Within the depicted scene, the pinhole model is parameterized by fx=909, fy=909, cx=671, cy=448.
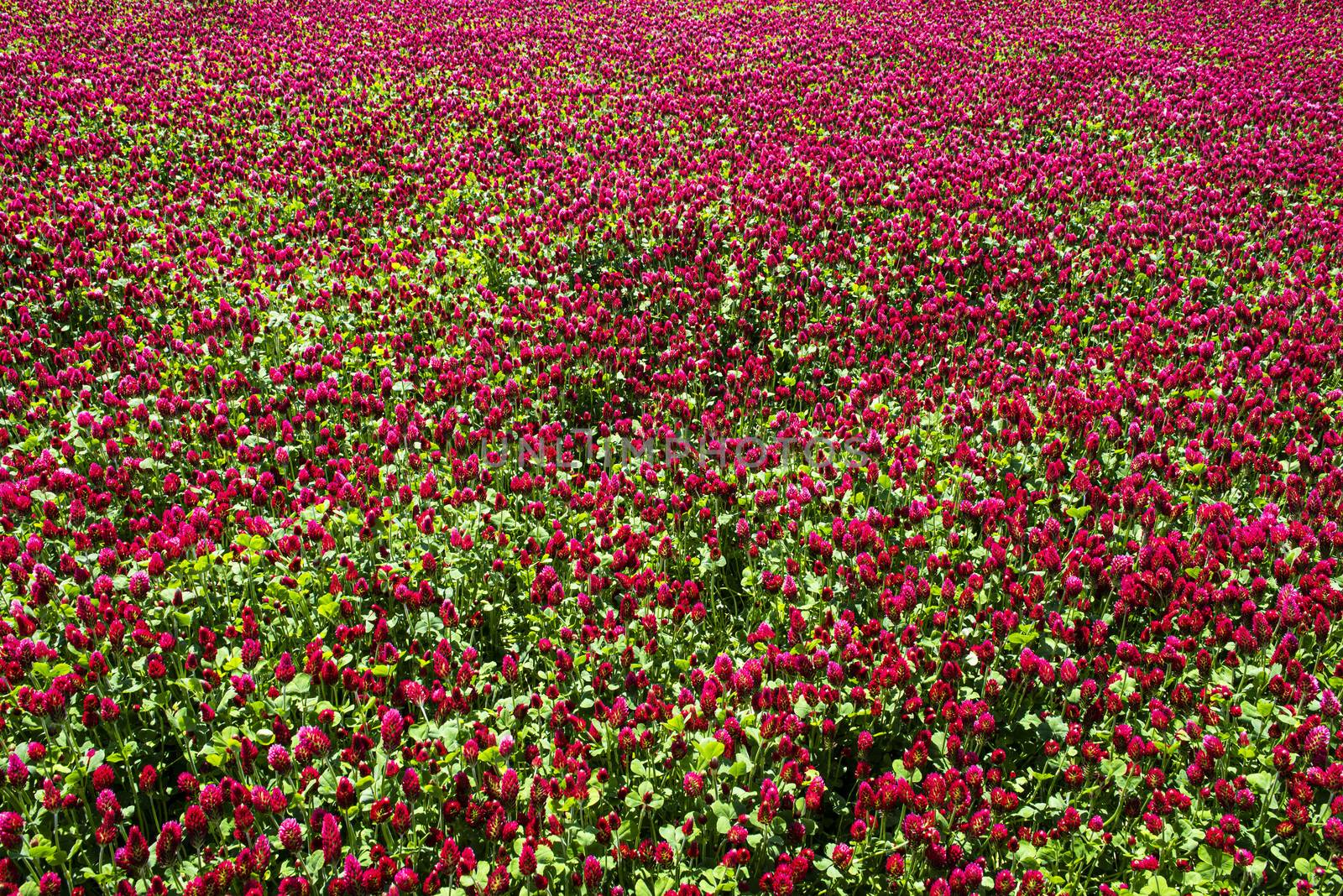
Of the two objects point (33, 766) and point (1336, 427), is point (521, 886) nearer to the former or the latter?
point (33, 766)

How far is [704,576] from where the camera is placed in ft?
17.0

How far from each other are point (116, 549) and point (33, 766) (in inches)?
46.7

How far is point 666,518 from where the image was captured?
544 centimetres

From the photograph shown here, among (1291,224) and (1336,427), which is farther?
(1291,224)

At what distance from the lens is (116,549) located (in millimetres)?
4465

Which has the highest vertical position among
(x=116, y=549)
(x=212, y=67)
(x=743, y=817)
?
(x=212, y=67)

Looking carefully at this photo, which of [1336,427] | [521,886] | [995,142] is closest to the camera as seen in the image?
[521,886]

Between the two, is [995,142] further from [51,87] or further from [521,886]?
[51,87]

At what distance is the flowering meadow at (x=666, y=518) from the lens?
341 cm

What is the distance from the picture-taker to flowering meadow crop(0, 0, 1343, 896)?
3.41m

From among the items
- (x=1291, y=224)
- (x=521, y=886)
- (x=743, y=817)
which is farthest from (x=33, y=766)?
(x=1291, y=224)

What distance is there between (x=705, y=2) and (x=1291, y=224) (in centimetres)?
1720

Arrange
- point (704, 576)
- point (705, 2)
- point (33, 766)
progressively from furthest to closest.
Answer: point (705, 2)
point (704, 576)
point (33, 766)

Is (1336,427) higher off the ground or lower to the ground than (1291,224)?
lower
